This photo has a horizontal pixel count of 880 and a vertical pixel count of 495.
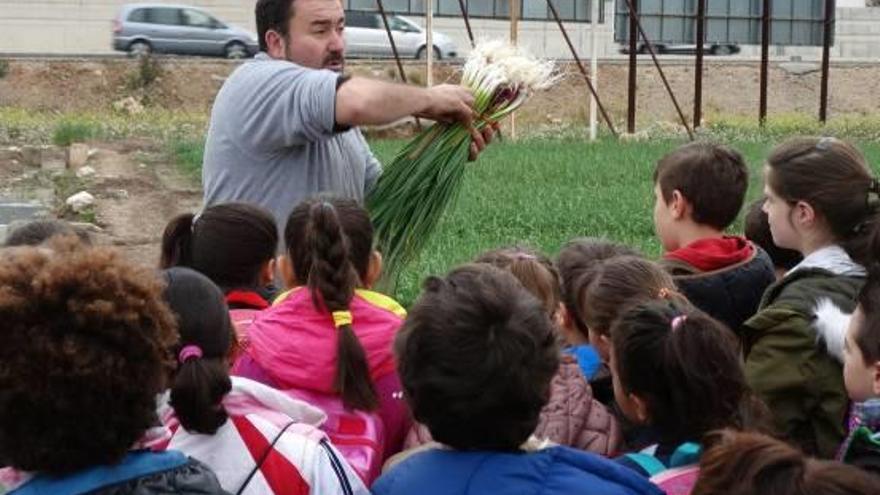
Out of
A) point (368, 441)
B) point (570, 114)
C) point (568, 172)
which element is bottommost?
point (570, 114)

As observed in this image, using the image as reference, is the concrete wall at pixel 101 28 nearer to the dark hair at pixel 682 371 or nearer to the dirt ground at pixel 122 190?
the dirt ground at pixel 122 190

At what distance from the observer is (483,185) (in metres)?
17.1

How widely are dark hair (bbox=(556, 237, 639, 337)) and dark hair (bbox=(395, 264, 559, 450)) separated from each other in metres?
1.22

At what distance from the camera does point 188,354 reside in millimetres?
3428

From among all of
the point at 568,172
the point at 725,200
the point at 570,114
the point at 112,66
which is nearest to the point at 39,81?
the point at 112,66

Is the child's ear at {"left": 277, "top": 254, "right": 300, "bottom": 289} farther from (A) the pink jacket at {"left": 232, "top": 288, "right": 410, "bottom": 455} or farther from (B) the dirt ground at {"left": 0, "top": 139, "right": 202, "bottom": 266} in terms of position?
(B) the dirt ground at {"left": 0, "top": 139, "right": 202, "bottom": 266}

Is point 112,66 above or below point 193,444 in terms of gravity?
below

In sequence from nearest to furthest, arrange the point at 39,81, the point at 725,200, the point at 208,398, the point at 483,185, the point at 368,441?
the point at 208,398 → the point at 368,441 → the point at 725,200 → the point at 483,185 → the point at 39,81

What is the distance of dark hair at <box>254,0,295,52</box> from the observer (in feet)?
18.3

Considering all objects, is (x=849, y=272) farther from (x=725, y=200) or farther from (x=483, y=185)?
(x=483, y=185)

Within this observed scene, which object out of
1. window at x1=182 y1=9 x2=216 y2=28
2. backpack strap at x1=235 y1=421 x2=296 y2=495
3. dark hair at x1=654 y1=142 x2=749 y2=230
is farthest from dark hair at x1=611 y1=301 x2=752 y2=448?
window at x1=182 y1=9 x2=216 y2=28

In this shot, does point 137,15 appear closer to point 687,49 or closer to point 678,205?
point 687,49

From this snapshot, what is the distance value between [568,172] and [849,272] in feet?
46.3

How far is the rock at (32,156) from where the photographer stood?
22781 mm
